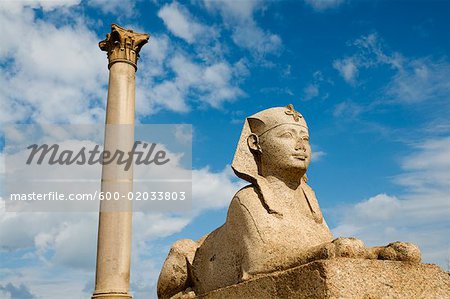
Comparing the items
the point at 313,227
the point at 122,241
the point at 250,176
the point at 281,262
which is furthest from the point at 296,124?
the point at 122,241

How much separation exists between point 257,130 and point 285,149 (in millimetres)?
498

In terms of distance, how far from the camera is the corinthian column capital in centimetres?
1407

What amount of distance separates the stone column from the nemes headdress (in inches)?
293

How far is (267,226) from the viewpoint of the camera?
192 inches

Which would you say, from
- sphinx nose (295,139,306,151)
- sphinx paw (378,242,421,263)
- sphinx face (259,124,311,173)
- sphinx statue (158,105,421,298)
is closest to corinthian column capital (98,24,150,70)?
sphinx statue (158,105,421,298)

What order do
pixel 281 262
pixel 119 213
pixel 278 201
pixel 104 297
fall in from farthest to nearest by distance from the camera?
pixel 119 213 → pixel 104 297 → pixel 278 201 → pixel 281 262

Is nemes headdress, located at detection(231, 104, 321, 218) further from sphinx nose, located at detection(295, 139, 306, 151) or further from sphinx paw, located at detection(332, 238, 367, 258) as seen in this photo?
sphinx paw, located at detection(332, 238, 367, 258)

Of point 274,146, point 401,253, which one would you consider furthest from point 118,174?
point 401,253

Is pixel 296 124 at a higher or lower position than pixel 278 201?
higher

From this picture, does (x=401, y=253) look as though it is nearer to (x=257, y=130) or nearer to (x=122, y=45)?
(x=257, y=130)

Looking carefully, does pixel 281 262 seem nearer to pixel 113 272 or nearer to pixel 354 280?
pixel 354 280

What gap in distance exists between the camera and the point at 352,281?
12.7 ft

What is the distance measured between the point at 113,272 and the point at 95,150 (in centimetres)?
325

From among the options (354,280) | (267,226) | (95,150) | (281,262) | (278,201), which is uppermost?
(95,150)
